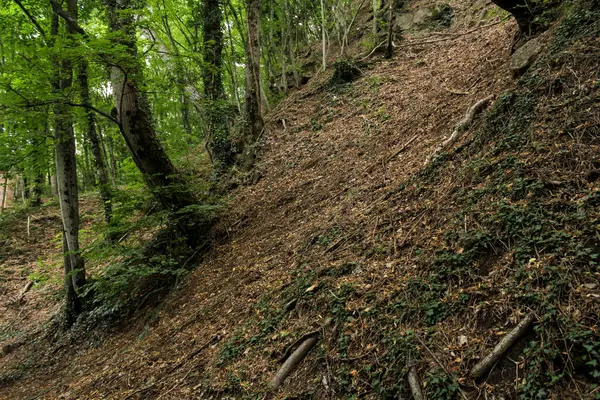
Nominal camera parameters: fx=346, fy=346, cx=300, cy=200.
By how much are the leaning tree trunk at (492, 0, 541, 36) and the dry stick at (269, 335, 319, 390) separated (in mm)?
6156

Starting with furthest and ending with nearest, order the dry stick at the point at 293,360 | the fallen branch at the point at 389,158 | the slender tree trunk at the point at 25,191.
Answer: the slender tree trunk at the point at 25,191, the fallen branch at the point at 389,158, the dry stick at the point at 293,360

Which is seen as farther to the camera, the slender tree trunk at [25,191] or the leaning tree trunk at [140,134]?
the slender tree trunk at [25,191]

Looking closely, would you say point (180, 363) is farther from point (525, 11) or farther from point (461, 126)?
point (525, 11)

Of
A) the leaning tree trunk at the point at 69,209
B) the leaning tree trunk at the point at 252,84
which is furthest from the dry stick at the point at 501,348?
the leaning tree trunk at the point at 69,209

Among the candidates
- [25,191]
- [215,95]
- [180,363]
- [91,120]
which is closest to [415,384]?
[180,363]

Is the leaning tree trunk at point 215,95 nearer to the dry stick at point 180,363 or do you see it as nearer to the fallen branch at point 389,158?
the fallen branch at point 389,158

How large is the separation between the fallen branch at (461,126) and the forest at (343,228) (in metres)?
0.03

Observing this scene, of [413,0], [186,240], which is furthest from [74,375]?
[413,0]

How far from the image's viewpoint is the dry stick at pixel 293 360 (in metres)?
3.55

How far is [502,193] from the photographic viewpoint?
3699mm

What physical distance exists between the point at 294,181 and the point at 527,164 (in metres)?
5.11

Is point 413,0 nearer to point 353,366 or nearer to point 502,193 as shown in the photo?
point 502,193

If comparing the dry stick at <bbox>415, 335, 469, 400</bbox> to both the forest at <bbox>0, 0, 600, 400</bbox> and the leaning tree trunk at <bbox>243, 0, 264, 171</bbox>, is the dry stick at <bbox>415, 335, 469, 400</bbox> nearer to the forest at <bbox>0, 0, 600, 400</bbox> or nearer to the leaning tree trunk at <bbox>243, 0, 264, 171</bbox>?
the forest at <bbox>0, 0, 600, 400</bbox>

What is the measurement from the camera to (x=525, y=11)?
19.3 ft
